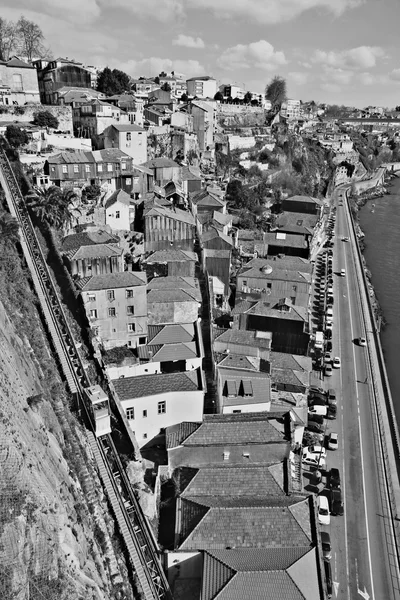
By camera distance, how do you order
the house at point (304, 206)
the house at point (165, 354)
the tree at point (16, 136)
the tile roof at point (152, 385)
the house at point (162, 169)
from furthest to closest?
the house at point (304, 206) → the house at point (162, 169) → the tree at point (16, 136) → the house at point (165, 354) → the tile roof at point (152, 385)

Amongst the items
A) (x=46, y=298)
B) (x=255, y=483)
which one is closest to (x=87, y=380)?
(x=46, y=298)

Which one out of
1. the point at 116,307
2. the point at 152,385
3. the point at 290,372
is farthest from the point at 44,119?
the point at 290,372

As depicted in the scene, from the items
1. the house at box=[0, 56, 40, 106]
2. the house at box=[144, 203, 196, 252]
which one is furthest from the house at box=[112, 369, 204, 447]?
the house at box=[0, 56, 40, 106]

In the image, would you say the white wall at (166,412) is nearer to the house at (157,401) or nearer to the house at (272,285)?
the house at (157,401)

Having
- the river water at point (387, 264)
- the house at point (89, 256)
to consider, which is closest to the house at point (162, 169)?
the house at point (89, 256)

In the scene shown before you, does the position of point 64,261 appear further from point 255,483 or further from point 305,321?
point 305,321
